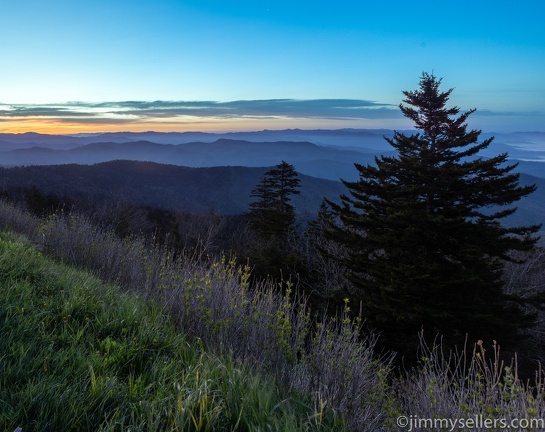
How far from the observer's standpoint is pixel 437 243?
19.6 meters

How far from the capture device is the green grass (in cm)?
206

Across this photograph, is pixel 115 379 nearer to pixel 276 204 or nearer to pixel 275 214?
pixel 275 214

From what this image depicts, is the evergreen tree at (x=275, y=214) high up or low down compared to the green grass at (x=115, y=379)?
down

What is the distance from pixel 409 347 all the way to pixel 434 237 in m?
5.89

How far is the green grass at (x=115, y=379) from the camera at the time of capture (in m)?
2.06

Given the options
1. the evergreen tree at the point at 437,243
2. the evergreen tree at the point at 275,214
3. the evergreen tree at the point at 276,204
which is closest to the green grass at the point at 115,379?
the evergreen tree at the point at 437,243

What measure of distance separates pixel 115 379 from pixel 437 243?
19.7 meters

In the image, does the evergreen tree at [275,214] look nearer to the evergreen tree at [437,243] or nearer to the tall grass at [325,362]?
the evergreen tree at [437,243]

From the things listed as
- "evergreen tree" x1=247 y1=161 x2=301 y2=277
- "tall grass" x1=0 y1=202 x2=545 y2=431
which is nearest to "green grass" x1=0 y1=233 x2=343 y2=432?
"tall grass" x1=0 y1=202 x2=545 y2=431

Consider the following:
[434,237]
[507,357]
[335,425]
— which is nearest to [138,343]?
[335,425]

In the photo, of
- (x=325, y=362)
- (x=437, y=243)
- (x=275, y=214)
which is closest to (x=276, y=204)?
(x=275, y=214)

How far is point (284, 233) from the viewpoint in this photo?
3809cm

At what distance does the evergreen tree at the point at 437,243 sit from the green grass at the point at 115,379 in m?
15.9

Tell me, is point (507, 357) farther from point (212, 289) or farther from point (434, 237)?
point (212, 289)
